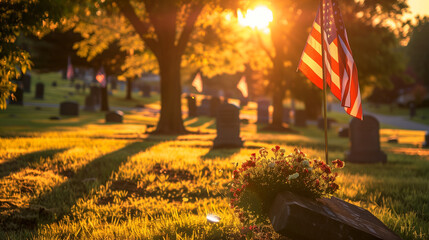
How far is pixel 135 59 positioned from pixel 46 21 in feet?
66.3

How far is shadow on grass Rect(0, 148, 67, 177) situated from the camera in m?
9.21

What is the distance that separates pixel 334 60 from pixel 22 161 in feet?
26.4

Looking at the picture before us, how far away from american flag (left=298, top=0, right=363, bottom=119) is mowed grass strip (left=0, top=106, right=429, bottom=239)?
212cm

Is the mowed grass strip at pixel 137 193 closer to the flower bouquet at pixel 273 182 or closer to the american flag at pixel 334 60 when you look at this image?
the flower bouquet at pixel 273 182

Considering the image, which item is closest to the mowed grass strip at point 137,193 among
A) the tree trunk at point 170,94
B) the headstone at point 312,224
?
the headstone at point 312,224

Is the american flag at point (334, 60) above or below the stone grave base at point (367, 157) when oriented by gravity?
above

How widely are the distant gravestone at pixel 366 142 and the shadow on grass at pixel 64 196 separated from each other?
740cm

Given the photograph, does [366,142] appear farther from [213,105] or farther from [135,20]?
[213,105]

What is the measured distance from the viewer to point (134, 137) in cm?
1725

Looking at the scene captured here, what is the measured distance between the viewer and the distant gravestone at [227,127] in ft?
47.8

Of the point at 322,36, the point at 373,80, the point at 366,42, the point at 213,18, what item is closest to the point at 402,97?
the point at 373,80

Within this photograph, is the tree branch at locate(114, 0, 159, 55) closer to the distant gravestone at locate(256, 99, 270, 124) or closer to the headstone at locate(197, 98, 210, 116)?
the distant gravestone at locate(256, 99, 270, 124)

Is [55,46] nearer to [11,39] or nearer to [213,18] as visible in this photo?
[213,18]

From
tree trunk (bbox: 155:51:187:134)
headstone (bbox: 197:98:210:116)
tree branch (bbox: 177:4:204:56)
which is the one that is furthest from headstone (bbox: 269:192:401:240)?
headstone (bbox: 197:98:210:116)
